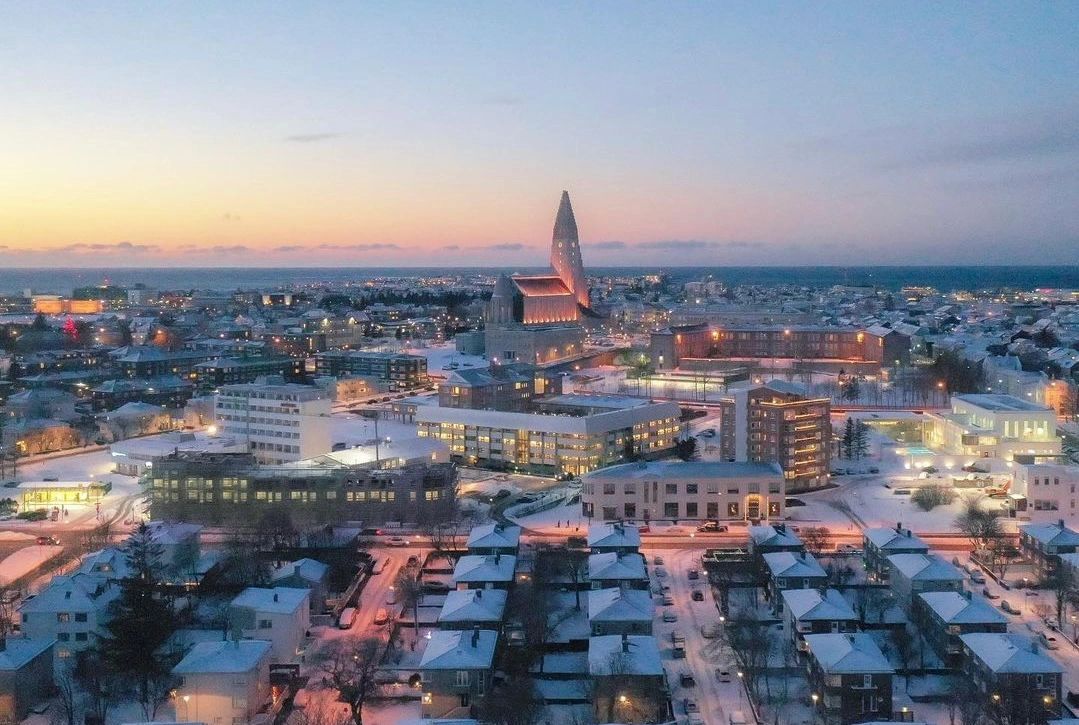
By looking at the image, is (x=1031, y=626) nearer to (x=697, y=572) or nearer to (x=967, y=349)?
(x=697, y=572)

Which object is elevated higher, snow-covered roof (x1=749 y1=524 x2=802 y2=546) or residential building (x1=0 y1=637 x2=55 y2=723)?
snow-covered roof (x1=749 y1=524 x2=802 y2=546)

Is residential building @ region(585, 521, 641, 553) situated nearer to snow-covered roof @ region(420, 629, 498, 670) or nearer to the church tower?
snow-covered roof @ region(420, 629, 498, 670)

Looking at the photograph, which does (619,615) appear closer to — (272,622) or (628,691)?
(628,691)

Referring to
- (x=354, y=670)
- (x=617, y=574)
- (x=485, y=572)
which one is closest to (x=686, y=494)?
(x=617, y=574)

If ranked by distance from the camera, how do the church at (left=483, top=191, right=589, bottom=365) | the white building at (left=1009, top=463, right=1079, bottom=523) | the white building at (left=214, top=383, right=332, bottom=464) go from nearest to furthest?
the white building at (left=1009, top=463, right=1079, bottom=523) < the white building at (left=214, top=383, right=332, bottom=464) < the church at (left=483, top=191, right=589, bottom=365)

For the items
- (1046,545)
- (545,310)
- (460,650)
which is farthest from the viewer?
(545,310)

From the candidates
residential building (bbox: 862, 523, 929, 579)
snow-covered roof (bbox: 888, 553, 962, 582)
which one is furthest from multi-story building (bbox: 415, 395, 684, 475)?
snow-covered roof (bbox: 888, 553, 962, 582)
